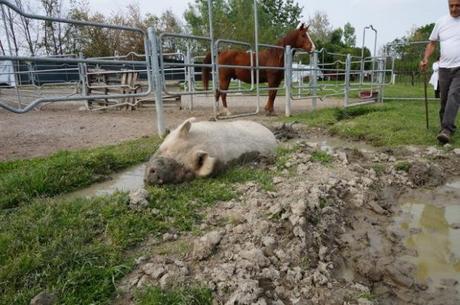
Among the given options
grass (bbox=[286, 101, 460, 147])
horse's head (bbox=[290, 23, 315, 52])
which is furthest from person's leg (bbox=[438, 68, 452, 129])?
horse's head (bbox=[290, 23, 315, 52])

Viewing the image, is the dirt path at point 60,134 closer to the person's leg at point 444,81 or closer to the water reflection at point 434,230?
the person's leg at point 444,81

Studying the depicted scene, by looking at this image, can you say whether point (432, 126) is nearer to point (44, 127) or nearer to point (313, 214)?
point (313, 214)

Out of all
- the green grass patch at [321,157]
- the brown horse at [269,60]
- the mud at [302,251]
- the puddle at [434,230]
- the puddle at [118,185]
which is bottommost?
the puddle at [434,230]

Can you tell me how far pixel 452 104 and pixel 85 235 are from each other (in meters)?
4.53

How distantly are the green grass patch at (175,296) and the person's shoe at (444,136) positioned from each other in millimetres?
3905

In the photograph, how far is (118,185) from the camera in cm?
315

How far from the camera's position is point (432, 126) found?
17.9ft

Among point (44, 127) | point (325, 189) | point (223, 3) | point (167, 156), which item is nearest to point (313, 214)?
point (325, 189)

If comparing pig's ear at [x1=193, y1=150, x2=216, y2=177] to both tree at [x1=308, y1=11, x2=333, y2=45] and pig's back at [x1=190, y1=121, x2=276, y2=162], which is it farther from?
tree at [x1=308, y1=11, x2=333, y2=45]

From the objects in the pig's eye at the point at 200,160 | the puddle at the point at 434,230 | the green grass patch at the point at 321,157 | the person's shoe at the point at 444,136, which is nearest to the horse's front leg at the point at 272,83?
the person's shoe at the point at 444,136

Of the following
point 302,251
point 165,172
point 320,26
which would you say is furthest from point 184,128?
point 320,26

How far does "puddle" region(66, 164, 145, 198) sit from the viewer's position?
2908 millimetres

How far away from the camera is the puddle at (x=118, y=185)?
9.54 ft

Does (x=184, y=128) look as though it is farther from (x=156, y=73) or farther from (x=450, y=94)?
(x=450, y=94)
